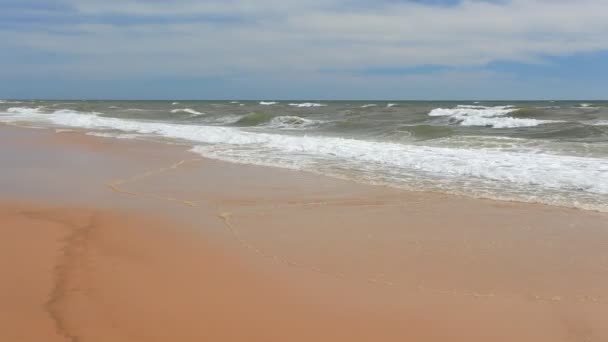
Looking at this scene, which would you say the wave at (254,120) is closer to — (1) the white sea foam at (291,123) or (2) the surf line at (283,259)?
(1) the white sea foam at (291,123)

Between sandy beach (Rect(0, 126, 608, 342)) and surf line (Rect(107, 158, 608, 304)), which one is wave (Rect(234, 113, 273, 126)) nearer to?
surf line (Rect(107, 158, 608, 304))

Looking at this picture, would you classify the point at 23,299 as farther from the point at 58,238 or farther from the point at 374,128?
the point at 374,128

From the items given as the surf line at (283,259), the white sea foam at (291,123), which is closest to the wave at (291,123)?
the white sea foam at (291,123)

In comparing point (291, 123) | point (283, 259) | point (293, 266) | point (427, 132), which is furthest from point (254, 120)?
point (293, 266)

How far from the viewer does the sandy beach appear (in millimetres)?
3041

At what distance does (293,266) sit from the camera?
Result: 13.5 ft

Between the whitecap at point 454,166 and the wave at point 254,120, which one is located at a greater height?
the wave at point 254,120

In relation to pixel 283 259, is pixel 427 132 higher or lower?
higher

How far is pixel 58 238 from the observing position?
464cm

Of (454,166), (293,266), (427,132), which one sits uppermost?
(427,132)

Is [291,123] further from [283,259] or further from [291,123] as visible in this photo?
[283,259]

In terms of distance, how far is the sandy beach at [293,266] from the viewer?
304 centimetres

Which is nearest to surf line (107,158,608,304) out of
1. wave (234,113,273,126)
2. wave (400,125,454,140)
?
wave (400,125,454,140)

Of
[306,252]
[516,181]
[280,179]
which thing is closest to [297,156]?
[280,179]
